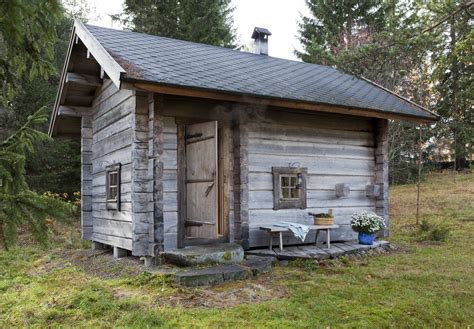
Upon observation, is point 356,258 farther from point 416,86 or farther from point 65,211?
point 416,86

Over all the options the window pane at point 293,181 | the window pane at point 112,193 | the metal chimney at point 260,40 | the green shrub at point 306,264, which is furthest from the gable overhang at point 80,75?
the metal chimney at point 260,40

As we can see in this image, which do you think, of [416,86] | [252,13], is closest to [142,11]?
[252,13]

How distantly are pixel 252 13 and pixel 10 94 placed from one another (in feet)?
84.4

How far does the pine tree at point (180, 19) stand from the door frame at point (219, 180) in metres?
Answer: 12.7

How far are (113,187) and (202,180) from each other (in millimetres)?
2089

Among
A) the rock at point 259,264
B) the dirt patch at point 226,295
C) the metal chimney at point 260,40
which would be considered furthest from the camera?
the metal chimney at point 260,40

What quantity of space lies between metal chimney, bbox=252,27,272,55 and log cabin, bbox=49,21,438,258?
1708 mm

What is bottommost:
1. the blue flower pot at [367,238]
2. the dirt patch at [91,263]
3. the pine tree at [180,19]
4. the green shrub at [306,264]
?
the dirt patch at [91,263]

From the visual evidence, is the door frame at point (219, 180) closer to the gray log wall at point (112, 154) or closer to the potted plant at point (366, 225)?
the gray log wall at point (112, 154)

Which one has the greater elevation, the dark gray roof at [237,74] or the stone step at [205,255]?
the dark gray roof at [237,74]

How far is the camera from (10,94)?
359 cm

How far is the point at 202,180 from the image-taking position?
713 cm

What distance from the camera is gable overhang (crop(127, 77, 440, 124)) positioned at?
617 centimetres

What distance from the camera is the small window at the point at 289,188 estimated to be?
26.3ft
